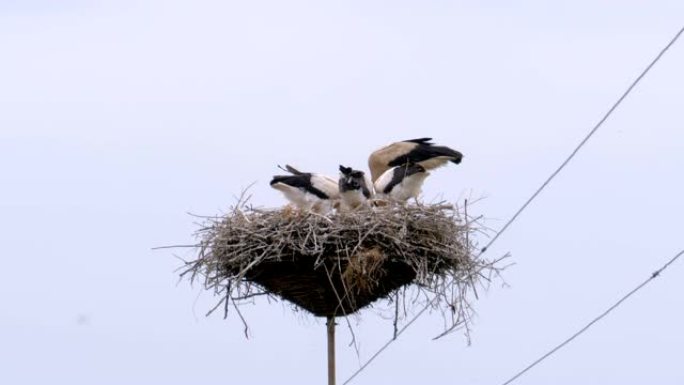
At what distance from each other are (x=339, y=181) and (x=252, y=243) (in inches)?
47.2

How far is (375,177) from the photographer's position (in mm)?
12484

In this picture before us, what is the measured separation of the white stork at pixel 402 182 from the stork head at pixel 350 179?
0.87ft

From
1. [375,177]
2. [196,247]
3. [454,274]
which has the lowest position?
[454,274]

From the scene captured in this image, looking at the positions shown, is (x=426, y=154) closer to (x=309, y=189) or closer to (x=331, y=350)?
(x=309, y=189)

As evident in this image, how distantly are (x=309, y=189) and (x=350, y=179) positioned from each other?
452 mm

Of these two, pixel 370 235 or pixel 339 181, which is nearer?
pixel 370 235

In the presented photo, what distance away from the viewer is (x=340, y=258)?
9875mm

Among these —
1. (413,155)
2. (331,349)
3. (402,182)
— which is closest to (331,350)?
(331,349)

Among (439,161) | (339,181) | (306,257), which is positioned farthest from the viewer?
(439,161)

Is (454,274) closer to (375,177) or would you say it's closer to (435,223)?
(435,223)

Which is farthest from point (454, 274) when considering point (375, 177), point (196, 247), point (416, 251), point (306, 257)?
point (375, 177)

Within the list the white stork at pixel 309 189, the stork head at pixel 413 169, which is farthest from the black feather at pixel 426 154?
the white stork at pixel 309 189

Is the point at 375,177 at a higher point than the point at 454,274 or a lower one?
higher

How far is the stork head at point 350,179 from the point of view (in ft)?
35.9
